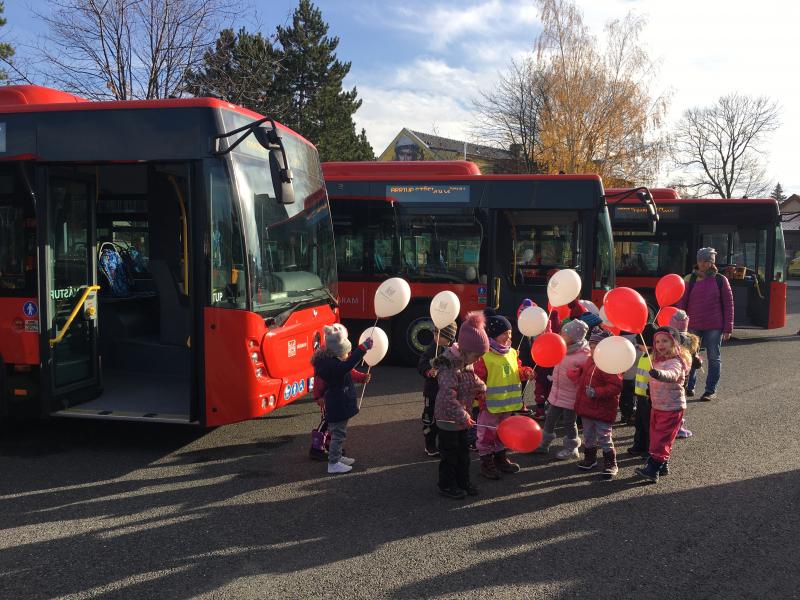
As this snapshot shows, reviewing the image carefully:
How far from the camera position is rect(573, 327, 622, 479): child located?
507 cm

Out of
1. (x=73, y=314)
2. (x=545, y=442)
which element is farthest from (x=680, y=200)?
(x=73, y=314)

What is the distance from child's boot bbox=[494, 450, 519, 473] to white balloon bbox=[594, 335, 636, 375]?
117 cm

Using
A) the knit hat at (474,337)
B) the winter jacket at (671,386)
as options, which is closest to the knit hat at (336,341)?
the knit hat at (474,337)

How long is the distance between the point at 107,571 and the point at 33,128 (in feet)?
13.4

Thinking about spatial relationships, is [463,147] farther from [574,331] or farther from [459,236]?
[574,331]

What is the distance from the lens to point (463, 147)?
5159 centimetres

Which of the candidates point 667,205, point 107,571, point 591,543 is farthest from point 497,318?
point 667,205

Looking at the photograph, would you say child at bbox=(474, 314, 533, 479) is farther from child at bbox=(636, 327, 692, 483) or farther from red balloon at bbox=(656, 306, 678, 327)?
red balloon at bbox=(656, 306, 678, 327)

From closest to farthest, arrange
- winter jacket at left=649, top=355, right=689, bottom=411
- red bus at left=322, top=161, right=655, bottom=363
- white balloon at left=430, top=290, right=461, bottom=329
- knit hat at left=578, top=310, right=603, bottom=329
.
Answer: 1. winter jacket at left=649, top=355, right=689, bottom=411
2. white balloon at left=430, top=290, right=461, bottom=329
3. knit hat at left=578, top=310, right=603, bottom=329
4. red bus at left=322, top=161, right=655, bottom=363

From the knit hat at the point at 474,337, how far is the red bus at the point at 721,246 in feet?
29.7

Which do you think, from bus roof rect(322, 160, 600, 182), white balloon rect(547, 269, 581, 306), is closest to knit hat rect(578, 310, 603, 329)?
white balloon rect(547, 269, 581, 306)

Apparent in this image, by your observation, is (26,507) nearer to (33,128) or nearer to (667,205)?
(33,128)

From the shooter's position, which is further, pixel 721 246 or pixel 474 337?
pixel 721 246

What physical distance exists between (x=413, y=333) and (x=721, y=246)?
25.6 feet
